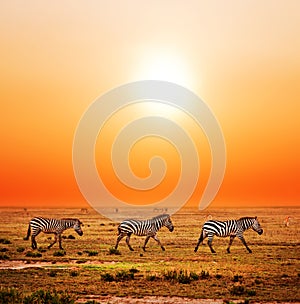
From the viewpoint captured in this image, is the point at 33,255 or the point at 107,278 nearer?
the point at 107,278

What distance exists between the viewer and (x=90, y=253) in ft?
96.8

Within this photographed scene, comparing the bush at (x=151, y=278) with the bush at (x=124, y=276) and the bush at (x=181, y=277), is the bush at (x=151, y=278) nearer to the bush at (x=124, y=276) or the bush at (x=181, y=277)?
the bush at (x=181, y=277)

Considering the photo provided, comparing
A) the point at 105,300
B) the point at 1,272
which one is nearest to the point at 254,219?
the point at 1,272

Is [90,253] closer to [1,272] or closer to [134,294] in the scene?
[1,272]

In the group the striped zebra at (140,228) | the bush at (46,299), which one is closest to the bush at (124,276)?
the bush at (46,299)

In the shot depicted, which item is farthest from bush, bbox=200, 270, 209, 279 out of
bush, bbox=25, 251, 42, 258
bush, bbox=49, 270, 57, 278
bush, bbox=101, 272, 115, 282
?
bush, bbox=25, 251, 42, 258

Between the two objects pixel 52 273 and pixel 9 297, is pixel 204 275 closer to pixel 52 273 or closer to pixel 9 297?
pixel 52 273

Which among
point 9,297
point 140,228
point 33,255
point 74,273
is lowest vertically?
point 9,297

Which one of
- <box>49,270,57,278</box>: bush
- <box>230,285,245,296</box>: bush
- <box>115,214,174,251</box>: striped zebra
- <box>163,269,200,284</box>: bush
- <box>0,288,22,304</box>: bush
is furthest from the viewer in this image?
<box>115,214,174,251</box>: striped zebra

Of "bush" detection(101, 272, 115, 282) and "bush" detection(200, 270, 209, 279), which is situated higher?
"bush" detection(200, 270, 209, 279)

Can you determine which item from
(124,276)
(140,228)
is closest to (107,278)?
(124,276)

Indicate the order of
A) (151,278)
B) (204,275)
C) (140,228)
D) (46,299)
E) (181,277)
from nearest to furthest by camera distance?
(46,299) → (181,277) → (151,278) → (204,275) → (140,228)

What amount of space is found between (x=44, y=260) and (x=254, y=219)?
12825 mm

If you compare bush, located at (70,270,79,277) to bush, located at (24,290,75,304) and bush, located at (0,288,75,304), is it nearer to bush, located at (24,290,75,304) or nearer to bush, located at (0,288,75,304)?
bush, located at (0,288,75,304)
